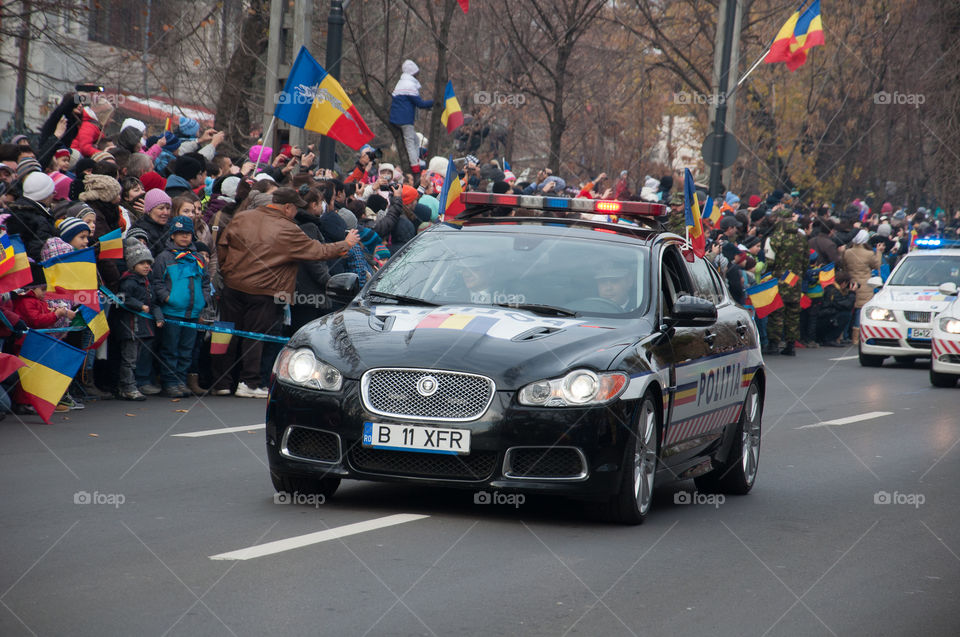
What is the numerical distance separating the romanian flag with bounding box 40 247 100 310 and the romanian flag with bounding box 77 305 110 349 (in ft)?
0.33

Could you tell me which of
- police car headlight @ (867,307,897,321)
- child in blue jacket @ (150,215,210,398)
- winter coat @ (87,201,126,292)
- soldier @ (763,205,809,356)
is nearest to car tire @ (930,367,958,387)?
police car headlight @ (867,307,897,321)

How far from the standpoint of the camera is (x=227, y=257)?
14.3 m

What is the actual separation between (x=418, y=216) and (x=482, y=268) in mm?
8504

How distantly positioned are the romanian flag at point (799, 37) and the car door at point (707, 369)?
693 inches

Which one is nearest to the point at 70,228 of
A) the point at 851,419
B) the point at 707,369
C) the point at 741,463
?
the point at 707,369

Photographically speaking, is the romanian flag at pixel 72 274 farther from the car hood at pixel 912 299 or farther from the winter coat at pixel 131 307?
the car hood at pixel 912 299

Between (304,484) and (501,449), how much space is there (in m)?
1.37

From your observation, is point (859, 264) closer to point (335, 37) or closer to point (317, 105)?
point (335, 37)

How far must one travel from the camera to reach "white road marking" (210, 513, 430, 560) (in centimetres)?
689

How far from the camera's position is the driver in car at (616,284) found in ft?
29.0

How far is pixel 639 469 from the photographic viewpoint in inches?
321

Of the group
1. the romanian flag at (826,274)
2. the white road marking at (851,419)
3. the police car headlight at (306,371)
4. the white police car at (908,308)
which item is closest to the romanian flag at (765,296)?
the white police car at (908,308)

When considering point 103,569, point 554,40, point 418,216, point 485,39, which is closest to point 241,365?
point 418,216

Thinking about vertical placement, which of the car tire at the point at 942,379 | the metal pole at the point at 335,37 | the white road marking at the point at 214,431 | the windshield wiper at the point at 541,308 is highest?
the metal pole at the point at 335,37
